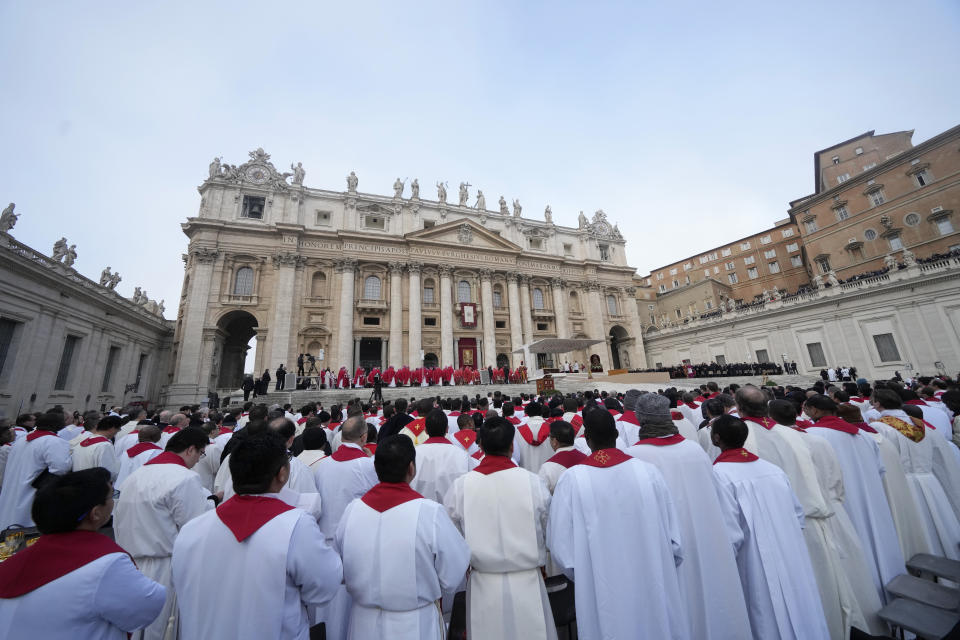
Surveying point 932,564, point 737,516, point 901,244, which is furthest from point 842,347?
point 737,516

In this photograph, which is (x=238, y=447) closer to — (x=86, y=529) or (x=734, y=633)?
(x=86, y=529)

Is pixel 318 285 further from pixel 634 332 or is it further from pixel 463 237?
pixel 634 332

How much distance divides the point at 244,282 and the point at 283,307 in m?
3.91

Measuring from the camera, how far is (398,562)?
2.05 m

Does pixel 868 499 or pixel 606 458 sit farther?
pixel 868 499

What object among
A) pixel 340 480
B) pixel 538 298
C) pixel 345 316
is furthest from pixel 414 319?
pixel 340 480

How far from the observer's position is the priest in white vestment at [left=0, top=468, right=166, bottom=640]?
5.12 ft

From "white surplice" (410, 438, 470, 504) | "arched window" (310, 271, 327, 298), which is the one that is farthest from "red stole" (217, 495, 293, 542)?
"arched window" (310, 271, 327, 298)

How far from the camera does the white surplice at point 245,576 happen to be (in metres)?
1.79

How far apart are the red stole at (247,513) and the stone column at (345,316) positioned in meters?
25.2

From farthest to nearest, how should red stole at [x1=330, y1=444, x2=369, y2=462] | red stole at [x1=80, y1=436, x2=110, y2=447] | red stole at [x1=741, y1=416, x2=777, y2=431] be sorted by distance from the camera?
red stole at [x1=80, y1=436, x2=110, y2=447], red stole at [x1=330, y1=444, x2=369, y2=462], red stole at [x1=741, y1=416, x2=777, y2=431]

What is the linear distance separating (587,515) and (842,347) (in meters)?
30.9

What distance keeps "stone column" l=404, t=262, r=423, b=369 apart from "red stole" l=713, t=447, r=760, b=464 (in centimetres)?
2536

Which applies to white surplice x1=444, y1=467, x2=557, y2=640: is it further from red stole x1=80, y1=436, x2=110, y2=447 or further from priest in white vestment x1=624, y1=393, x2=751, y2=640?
red stole x1=80, y1=436, x2=110, y2=447
